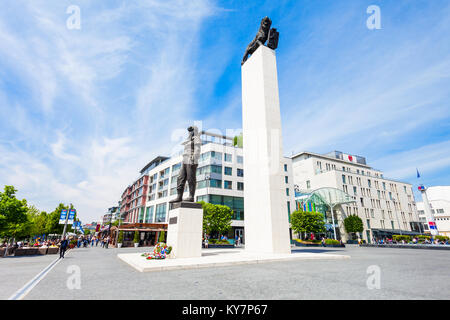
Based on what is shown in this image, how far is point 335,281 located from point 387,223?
237 feet

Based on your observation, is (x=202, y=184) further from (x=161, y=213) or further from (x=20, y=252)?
(x=20, y=252)

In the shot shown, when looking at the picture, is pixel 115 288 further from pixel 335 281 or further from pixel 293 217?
Result: pixel 293 217

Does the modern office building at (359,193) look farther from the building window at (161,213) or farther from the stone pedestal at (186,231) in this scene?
the stone pedestal at (186,231)

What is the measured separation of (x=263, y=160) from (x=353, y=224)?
149 feet

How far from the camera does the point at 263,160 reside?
1986 cm

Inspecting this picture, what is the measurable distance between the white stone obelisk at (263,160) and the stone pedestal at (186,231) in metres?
6.36

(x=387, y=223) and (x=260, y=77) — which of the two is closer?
(x=260, y=77)

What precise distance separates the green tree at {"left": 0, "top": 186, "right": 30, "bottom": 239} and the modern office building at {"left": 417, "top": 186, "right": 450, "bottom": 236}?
338 feet

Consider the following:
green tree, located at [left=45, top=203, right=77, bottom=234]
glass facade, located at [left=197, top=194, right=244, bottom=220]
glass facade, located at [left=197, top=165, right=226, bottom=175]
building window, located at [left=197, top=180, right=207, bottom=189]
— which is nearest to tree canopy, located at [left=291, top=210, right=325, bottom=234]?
glass facade, located at [left=197, top=194, right=244, bottom=220]

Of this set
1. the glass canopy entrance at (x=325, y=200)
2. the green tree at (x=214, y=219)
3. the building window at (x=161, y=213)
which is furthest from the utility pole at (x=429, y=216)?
the building window at (x=161, y=213)

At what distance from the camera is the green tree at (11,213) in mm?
23703

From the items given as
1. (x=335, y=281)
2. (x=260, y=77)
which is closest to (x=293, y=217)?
(x=260, y=77)
